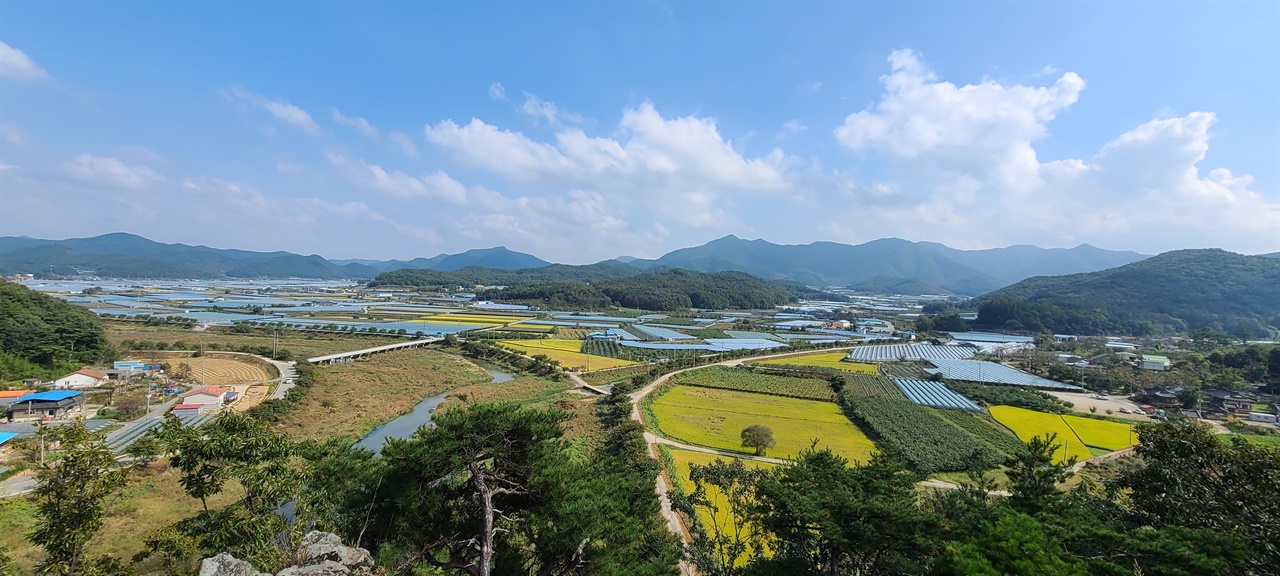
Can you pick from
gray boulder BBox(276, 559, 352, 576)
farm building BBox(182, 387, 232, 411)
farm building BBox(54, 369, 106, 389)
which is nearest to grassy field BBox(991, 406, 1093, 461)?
gray boulder BBox(276, 559, 352, 576)

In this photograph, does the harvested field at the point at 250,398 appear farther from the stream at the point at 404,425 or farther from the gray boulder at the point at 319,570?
the gray boulder at the point at 319,570

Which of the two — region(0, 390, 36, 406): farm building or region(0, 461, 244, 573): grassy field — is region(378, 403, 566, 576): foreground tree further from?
region(0, 390, 36, 406): farm building

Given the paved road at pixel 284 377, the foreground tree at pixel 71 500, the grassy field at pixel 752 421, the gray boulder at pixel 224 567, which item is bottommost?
the grassy field at pixel 752 421

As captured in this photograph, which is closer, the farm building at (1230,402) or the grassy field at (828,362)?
the farm building at (1230,402)

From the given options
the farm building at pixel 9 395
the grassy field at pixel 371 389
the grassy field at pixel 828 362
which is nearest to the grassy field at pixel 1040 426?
the grassy field at pixel 828 362

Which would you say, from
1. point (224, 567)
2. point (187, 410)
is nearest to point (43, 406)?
point (187, 410)

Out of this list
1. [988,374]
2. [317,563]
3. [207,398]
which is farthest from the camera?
[988,374]

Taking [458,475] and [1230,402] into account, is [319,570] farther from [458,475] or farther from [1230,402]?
[1230,402]

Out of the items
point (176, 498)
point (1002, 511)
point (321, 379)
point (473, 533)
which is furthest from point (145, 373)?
point (1002, 511)
